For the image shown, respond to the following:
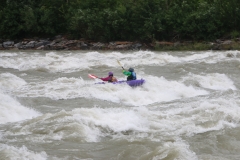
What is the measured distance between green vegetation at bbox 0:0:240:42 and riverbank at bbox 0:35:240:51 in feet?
3.94

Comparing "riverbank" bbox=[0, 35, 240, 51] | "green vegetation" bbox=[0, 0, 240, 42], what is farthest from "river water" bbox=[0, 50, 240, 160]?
"green vegetation" bbox=[0, 0, 240, 42]

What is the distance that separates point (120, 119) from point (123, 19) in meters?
25.1

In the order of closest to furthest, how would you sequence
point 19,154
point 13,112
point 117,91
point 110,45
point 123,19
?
point 19,154, point 13,112, point 117,91, point 110,45, point 123,19

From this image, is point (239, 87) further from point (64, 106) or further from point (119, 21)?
point (119, 21)

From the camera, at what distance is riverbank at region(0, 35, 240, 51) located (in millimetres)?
27688

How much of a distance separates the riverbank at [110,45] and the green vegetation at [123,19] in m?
1.20

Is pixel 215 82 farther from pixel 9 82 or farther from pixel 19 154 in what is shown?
pixel 19 154

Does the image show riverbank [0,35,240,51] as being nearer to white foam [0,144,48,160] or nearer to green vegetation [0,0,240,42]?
green vegetation [0,0,240,42]

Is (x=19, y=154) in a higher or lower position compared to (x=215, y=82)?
higher

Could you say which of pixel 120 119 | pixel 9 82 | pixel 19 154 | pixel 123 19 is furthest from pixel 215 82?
pixel 123 19

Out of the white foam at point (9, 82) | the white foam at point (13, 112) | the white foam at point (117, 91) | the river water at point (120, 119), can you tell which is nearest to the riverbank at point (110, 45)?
the river water at point (120, 119)

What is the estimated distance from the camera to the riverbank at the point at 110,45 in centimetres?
2769

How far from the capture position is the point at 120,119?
8656 millimetres

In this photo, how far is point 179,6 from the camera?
33.2 metres
